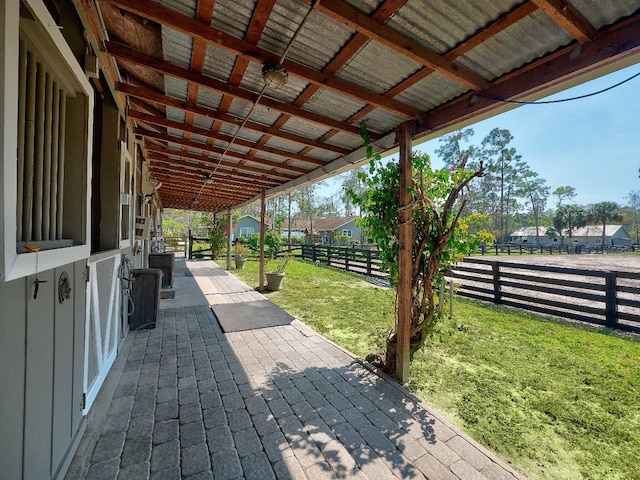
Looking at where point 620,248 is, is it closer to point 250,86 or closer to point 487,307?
point 487,307

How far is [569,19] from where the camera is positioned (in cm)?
142

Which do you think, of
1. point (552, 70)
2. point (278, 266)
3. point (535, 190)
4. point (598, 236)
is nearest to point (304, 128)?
point (552, 70)

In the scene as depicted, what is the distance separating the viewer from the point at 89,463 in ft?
5.47

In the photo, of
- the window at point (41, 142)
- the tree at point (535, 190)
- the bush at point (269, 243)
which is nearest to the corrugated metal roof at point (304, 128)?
the window at point (41, 142)

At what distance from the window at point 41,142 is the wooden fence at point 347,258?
24.8ft

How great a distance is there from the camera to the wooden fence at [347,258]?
9.80m

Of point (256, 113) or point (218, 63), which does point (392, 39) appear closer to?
point (218, 63)

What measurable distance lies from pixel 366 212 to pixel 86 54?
2.55 metres

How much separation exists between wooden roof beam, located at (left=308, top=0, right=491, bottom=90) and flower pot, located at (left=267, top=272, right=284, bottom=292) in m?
5.65

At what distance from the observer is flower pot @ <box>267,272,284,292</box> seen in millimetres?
6867

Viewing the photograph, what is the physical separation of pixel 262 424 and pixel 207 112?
2.93 m

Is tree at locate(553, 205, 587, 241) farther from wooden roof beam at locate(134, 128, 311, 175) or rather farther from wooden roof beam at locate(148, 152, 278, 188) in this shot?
wooden roof beam at locate(134, 128, 311, 175)

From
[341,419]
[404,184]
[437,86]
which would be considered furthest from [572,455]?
[437,86]

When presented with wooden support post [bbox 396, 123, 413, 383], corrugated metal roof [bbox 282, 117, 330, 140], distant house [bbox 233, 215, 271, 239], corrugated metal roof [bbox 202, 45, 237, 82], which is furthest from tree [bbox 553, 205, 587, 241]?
corrugated metal roof [bbox 202, 45, 237, 82]
